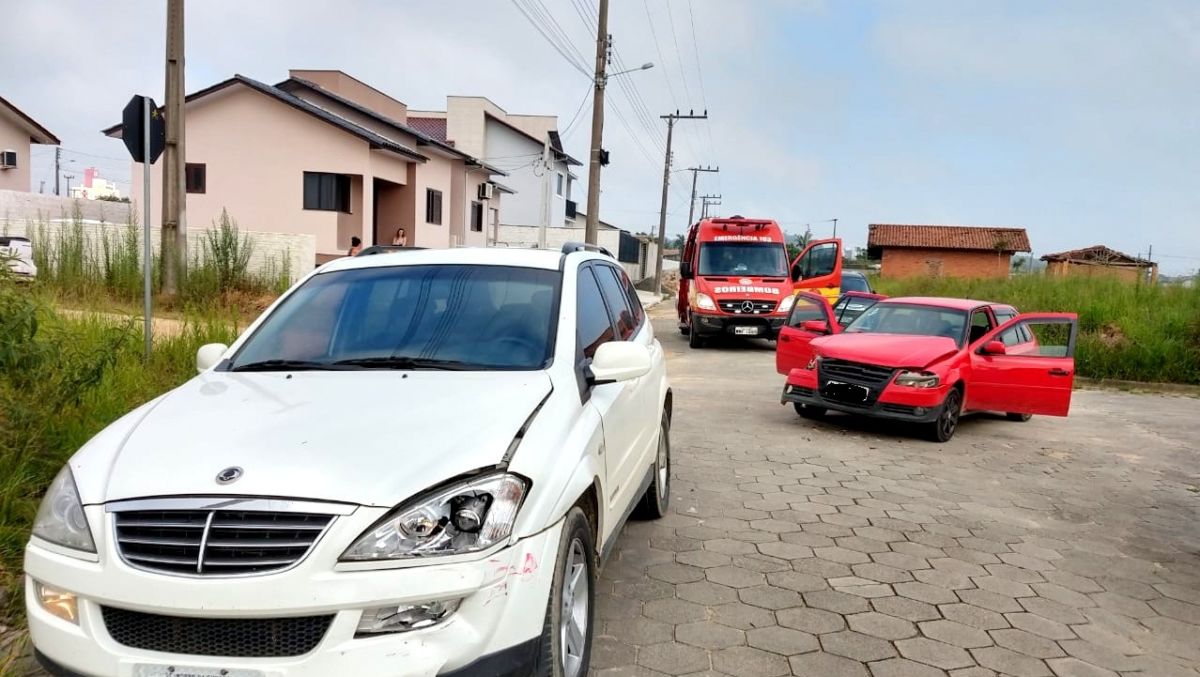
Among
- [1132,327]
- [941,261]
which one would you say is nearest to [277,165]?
[1132,327]

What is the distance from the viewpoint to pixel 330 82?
107 feet

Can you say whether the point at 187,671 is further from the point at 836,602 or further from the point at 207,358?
the point at 836,602

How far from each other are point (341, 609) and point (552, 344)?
159 cm

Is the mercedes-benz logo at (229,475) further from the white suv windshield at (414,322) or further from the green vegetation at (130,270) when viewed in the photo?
the green vegetation at (130,270)

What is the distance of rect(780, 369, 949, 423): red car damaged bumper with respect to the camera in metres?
7.96

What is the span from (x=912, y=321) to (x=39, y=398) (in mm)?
8404

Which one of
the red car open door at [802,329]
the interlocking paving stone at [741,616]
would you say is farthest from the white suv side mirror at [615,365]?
the red car open door at [802,329]

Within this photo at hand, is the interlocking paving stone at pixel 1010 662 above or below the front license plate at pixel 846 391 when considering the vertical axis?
below

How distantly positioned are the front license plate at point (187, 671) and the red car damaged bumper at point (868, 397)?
23.0 feet

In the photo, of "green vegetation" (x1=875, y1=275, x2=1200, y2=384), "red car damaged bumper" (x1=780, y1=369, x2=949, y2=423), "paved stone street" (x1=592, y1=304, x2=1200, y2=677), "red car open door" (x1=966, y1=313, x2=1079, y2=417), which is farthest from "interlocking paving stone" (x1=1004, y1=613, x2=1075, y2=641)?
"green vegetation" (x1=875, y1=275, x2=1200, y2=384)

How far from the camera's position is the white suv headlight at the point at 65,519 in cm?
Result: 244

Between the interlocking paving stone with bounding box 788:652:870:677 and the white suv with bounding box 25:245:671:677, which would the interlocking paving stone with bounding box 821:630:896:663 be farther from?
the white suv with bounding box 25:245:671:677

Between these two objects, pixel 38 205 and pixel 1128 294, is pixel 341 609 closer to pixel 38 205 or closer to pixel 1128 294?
pixel 1128 294

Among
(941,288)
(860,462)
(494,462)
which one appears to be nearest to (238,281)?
(860,462)
